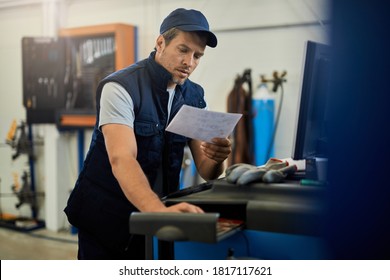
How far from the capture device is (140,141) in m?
1.38

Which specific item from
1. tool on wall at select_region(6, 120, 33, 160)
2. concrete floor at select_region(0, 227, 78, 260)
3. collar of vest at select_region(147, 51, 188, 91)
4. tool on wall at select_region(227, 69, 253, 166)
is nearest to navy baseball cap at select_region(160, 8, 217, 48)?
collar of vest at select_region(147, 51, 188, 91)

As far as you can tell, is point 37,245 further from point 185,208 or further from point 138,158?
point 185,208

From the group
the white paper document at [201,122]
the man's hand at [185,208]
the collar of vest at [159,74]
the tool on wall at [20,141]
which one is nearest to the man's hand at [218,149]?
the white paper document at [201,122]

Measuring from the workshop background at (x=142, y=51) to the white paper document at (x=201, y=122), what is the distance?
4.38 feet

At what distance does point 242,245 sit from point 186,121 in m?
0.32

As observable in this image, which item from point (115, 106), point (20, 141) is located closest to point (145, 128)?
point (115, 106)

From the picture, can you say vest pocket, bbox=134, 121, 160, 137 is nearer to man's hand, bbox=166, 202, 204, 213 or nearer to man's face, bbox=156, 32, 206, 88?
man's face, bbox=156, 32, 206, 88

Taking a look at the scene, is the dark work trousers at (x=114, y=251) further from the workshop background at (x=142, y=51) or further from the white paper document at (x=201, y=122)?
the workshop background at (x=142, y=51)

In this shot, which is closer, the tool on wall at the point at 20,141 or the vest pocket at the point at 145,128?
the vest pocket at the point at 145,128

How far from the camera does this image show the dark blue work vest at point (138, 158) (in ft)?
4.51

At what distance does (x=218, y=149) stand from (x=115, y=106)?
320 mm

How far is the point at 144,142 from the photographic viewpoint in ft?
4.54

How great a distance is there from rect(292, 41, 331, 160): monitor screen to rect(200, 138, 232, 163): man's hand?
0.29m
